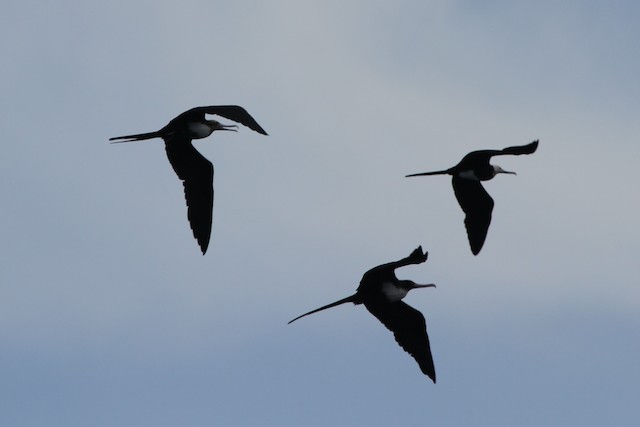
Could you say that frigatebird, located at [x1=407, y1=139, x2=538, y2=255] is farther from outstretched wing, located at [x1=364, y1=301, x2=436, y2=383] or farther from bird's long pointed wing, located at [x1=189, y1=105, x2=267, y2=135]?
bird's long pointed wing, located at [x1=189, y1=105, x2=267, y2=135]

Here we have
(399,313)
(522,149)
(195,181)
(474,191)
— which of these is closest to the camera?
(522,149)

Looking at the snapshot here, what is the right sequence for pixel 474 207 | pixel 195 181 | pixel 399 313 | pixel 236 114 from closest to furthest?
pixel 399 313 < pixel 236 114 < pixel 474 207 < pixel 195 181

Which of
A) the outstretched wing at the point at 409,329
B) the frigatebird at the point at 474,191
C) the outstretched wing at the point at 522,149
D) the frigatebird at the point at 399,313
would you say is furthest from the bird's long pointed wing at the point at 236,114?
the outstretched wing at the point at 522,149

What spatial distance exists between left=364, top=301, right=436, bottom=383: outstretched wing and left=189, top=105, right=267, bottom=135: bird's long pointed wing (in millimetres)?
2661

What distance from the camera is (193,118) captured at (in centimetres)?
1501

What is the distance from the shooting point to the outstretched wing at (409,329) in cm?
1379

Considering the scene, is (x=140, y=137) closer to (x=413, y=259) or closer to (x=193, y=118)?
(x=193, y=118)

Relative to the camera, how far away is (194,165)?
15.2 meters

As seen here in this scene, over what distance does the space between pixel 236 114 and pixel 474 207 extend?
325 cm

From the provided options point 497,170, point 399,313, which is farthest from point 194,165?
point 497,170

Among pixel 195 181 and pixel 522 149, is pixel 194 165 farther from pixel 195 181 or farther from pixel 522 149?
pixel 522 149

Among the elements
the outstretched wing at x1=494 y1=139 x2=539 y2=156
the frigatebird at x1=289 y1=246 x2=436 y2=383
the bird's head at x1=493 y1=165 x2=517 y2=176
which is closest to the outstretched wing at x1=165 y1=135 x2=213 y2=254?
the frigatebird at x1=289 y1=246 x2=436 y2=383

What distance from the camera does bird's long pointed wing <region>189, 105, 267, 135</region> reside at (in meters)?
13.9

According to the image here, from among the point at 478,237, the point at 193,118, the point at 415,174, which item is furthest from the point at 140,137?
the point at 478,237
